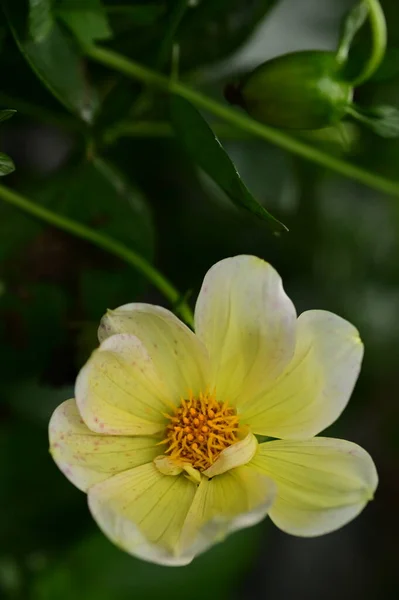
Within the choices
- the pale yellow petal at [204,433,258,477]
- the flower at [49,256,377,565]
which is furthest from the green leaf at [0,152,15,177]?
the pale yellow petal at [204,433,258,477]

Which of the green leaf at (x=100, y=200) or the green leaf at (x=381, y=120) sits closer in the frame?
the green leaf at (x=381, y=120)

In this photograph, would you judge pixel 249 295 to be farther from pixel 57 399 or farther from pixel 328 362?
pixel 57 399

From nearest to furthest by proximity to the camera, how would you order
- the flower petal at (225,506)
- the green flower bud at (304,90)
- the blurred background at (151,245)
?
the flower petal at (225,506) → the green flower bud at (304,90) → the blurred background at (151,245)

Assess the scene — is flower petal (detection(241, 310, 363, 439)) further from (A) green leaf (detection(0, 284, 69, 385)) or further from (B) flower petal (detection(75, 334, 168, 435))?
(A) green leaf (detection(0, 284, 69, 385))

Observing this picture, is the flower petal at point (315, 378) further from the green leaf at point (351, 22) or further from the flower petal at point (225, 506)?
the green leaf at point (351, 22)

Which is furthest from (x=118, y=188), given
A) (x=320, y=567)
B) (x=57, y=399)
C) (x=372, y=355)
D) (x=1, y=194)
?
(x=320, y=567)

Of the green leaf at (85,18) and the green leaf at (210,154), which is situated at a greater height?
the green leaf at (85,18)

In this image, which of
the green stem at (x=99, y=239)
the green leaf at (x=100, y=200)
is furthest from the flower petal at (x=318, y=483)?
the green leaf at (x=100, y=200)

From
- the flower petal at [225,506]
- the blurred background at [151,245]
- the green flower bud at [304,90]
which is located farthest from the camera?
the blurred background at [151,245]
